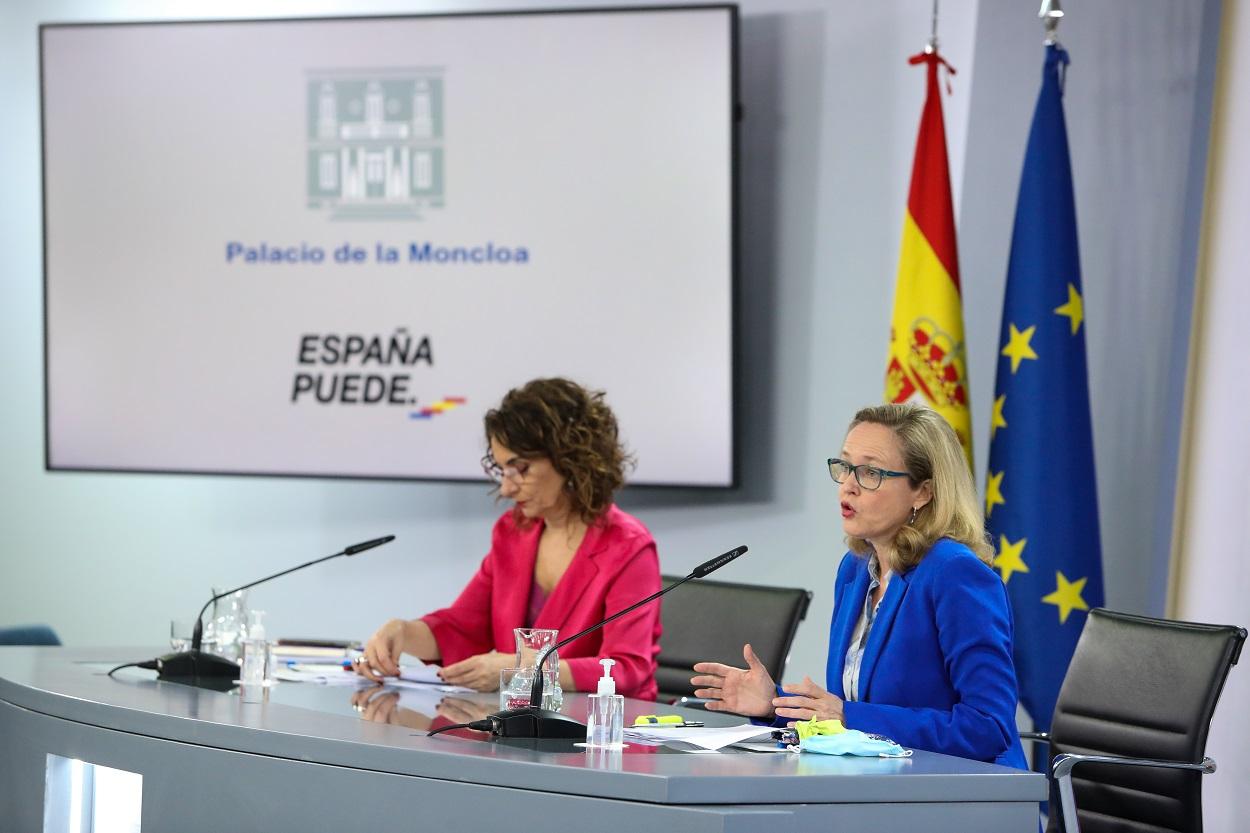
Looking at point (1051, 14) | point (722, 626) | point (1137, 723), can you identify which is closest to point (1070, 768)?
point (1137, 723)

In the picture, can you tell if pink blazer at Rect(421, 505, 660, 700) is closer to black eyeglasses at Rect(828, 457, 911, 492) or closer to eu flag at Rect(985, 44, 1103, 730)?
black eyeglasses at Rect(828, 457, 911, 492)

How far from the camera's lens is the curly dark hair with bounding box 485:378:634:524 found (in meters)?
3.22

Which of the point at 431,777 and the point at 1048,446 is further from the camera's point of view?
the point at 1048,446

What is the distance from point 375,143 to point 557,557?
84.2 inches

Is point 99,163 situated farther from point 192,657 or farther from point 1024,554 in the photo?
point 1024,554

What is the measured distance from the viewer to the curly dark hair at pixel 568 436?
322 centimetres

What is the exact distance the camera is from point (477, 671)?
9.70 ft

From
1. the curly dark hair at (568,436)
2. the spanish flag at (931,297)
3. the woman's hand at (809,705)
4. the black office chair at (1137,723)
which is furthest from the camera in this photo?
the spanish flag at (931,297)

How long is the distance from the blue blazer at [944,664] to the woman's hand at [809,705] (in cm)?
3

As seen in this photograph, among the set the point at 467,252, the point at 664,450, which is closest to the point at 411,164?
the point at 467,252

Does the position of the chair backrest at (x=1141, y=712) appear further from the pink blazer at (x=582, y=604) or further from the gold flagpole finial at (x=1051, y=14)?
the gold flagpole finial at (x=1051, y=14)

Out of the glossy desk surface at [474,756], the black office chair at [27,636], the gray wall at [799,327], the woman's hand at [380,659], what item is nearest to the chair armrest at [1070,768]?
the glossy desk surface at [474,756]

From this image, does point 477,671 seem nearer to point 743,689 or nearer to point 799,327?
point 743,689

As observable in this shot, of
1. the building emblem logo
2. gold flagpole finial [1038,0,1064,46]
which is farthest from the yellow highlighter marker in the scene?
the building emblem logo
